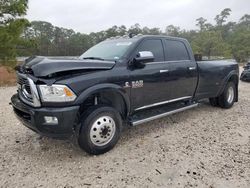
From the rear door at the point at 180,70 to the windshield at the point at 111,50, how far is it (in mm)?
931

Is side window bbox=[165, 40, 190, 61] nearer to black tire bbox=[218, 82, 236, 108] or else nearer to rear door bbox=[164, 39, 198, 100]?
rear door bbox=[164, 39, 198, 100]

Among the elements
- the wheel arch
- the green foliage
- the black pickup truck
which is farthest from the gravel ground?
the green foliage

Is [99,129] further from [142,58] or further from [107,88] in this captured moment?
[142,58]

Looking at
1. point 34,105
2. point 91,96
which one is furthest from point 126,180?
point 34,105

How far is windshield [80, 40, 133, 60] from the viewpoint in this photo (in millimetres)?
3835

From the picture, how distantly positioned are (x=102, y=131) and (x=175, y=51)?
2449 mm

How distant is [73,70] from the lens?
300 centimetres

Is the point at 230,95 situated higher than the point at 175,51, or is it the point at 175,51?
the point at 175,51

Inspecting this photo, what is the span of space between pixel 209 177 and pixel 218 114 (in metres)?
3.06

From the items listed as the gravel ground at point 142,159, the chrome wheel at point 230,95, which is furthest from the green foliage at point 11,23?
the chrome wheel at point 230,95

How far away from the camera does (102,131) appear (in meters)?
3.28

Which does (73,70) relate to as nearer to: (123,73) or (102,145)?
(123,73)

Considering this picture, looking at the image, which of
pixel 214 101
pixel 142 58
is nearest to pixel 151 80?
pixel 142 58

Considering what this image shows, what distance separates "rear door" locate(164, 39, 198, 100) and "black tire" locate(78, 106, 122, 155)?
1534 mm
